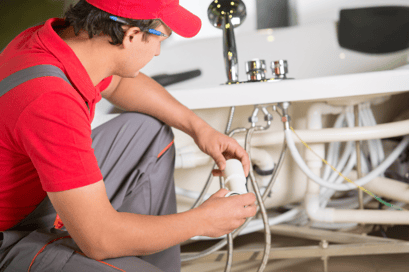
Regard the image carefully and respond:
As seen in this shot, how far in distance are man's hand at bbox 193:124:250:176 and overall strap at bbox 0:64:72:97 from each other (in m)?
0.38

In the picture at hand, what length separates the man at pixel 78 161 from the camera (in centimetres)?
50

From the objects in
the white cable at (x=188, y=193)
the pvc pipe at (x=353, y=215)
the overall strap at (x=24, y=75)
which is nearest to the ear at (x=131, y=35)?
the overall strap at (x=24, y=75)

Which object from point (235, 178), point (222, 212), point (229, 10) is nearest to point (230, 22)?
point (229, 10)

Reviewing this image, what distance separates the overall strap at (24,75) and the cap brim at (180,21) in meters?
0.20

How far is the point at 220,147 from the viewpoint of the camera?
0.82 meters

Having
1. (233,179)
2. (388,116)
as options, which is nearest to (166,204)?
(233,179)

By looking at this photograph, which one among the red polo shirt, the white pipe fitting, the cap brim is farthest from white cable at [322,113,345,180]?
the red polo shirt

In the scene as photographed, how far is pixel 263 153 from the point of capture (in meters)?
1.09

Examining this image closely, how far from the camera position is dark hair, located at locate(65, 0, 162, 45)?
0.60 m

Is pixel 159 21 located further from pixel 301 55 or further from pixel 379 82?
pixel 301 55

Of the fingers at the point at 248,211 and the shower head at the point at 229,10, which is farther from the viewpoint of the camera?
the shower head at the point at 229,10

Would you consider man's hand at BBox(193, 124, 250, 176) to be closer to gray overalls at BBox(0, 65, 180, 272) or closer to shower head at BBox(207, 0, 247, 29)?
gray overalls at BBox(0, 65, 180, 272)

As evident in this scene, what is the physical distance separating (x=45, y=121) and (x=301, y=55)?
1.12 metres

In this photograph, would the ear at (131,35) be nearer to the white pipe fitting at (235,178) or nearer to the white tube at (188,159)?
the white pipe fitting at (235,178)
